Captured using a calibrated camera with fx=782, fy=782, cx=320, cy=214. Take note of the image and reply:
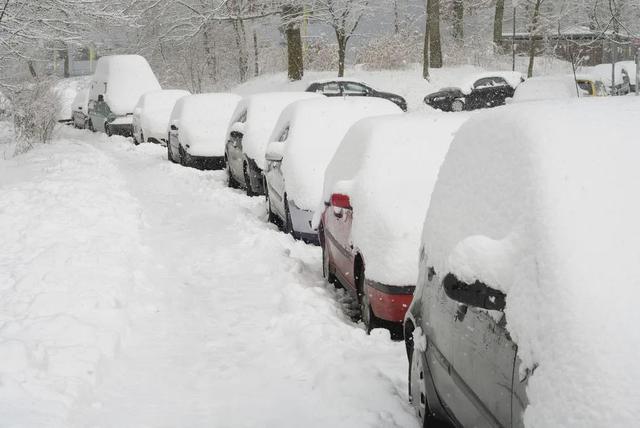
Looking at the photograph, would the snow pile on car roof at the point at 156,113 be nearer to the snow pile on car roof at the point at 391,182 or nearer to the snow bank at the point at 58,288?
the snow bank at the point at 58,288

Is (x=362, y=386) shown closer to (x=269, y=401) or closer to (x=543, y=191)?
Result: (x=269, y=401)

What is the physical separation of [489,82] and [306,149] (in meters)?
20.5

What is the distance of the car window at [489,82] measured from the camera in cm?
2817

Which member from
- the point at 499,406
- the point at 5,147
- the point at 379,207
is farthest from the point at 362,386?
the point at 5,147

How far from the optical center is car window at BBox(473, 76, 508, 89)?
28172 millimetres

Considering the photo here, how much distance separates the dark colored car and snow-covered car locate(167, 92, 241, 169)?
12.6m

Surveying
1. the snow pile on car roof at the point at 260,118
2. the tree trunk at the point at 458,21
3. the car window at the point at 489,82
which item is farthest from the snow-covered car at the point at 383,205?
the tree trunk at the point at 458,21

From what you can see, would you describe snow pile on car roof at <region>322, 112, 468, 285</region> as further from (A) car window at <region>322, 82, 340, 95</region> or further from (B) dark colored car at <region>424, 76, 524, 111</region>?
(B) dark colored car at <region>424, 76, 524, 111</region>

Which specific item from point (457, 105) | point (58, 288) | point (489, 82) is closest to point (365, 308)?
point (58, 288)

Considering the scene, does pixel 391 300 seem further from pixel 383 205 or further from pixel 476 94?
pixel 476 94

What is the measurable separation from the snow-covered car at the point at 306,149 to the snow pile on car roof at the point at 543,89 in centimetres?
1068

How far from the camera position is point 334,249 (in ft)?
22.5

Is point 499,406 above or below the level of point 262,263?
above

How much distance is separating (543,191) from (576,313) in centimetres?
53
